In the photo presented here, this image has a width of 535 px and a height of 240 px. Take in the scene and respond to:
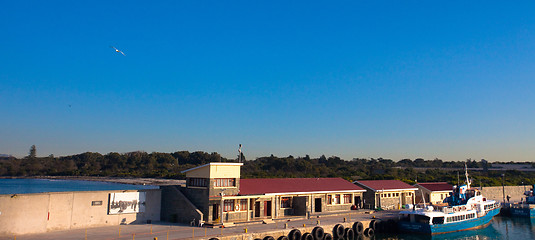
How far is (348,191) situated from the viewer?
145 feet

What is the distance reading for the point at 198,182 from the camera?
34969 millimetres

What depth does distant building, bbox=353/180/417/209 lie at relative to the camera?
153 ft

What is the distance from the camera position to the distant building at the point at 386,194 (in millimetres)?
46656

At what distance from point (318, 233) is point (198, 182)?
11.6 m

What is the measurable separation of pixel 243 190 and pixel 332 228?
354 inches

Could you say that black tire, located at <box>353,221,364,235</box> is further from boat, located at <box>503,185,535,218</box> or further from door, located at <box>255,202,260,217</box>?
boat, located at <box>503,185,535,218</box>

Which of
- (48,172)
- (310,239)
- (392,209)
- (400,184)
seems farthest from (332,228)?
(48,172)

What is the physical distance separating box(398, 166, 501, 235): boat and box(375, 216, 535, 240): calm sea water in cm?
59

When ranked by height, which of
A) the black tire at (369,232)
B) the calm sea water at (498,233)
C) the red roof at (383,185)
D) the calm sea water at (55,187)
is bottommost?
the calm sea water at (55,187)

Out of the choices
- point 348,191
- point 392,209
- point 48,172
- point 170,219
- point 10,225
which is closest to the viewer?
point 10,225

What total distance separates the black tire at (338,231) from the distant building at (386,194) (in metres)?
12.9

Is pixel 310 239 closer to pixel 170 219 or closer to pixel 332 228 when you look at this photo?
pixel 332 228

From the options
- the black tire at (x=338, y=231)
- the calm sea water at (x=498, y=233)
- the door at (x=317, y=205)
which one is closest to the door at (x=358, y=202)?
the door at (x=317, y=205)

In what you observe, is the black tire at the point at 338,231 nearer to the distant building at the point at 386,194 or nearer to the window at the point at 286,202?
the window at the point at 286,202
